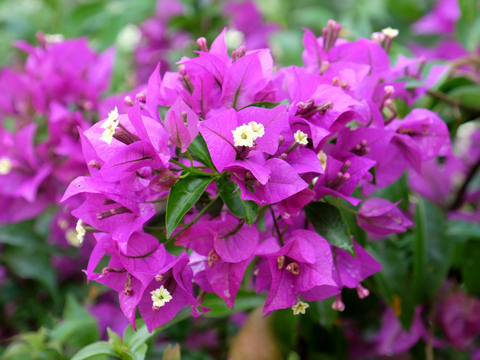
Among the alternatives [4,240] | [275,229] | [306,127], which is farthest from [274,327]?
[4,240]

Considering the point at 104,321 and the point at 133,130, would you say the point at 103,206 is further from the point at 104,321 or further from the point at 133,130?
the point at 104,321

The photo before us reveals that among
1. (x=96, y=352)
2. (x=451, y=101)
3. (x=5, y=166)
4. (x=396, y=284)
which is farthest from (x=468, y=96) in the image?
(x=5, y=166)

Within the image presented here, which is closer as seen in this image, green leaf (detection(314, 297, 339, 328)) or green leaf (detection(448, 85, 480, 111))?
green leaf (detection(314, 297, 339, 328))

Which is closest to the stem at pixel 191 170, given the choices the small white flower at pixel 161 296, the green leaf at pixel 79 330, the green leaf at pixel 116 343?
the small white flower at pixel 161 296

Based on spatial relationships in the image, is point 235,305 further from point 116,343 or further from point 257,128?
point 257,128

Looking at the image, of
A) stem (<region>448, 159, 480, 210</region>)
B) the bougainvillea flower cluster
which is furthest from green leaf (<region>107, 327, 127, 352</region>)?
stem (<region>448, 159, 480, 210</region>)

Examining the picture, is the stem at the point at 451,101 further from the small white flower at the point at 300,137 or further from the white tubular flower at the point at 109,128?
the white tubular flower at the point at 109,128

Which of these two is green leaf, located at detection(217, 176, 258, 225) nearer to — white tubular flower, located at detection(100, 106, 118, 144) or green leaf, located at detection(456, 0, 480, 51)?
white tubular flower, located at detection(100, 106, 118, 144)
